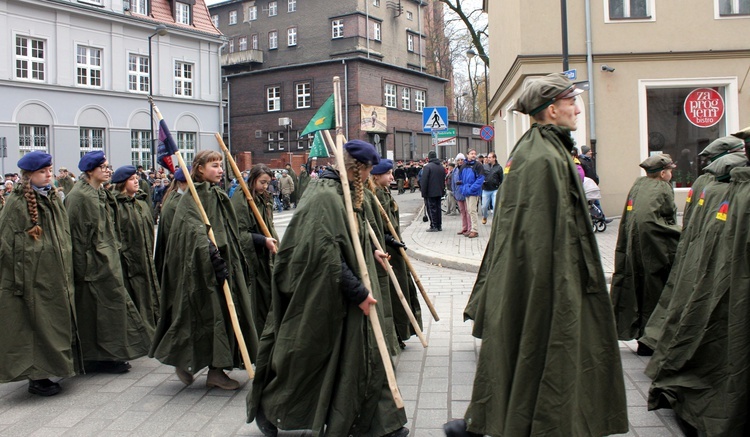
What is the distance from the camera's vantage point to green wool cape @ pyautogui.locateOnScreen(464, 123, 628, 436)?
3439 millimetres

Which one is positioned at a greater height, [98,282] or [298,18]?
[298,18]

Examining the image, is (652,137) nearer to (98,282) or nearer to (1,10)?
(98,282)

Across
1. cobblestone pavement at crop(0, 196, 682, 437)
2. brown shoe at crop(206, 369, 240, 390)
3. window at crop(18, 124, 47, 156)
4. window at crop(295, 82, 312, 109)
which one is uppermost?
window at crop(295, 82, 312, 109)

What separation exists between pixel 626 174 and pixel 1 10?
88.3ft

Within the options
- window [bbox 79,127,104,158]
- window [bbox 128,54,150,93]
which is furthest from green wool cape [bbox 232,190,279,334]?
window [bbox 128,54,150,93]

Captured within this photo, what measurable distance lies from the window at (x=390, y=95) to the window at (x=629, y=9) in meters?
31.2

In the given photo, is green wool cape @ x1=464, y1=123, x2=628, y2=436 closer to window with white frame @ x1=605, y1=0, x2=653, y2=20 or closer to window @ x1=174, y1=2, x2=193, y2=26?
window with white frame @ x1=605, y1=0, x2=653, y2=20

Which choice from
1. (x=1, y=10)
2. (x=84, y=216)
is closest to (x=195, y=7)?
(x=1, y=10)

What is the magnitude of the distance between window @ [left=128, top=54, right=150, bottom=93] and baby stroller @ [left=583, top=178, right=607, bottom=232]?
A: 2792cm

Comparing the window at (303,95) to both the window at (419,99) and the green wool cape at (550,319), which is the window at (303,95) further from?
the green wool cape at (550,319)

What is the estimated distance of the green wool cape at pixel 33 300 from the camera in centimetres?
547

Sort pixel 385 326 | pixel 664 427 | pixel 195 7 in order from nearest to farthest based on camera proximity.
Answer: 1. pixel 664 427
2. pixel 385 326
3. pixel 195 7

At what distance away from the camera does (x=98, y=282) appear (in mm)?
6215

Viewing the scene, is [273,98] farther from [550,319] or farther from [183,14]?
[550,319]
